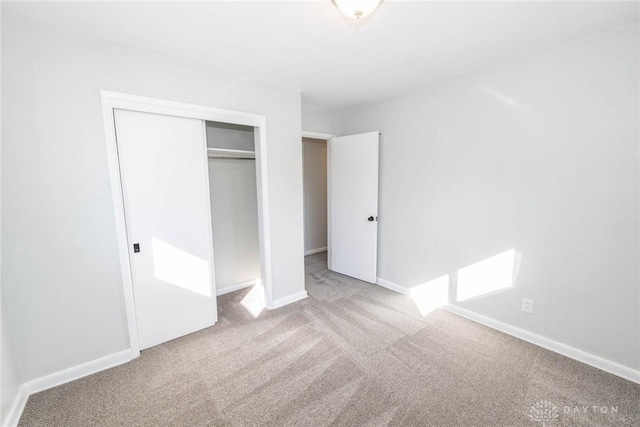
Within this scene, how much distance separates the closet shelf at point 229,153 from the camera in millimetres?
2865

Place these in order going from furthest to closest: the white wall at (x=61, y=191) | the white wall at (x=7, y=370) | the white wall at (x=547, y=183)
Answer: the white wall at (x=547, y=183) → the white wall at (x=61, y=191) → the white wall at (x=7, y=370)

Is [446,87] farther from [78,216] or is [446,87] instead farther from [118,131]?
[78,216]

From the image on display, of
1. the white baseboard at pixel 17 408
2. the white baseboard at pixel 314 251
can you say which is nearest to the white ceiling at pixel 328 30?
the white baseboard at pixel 17 408

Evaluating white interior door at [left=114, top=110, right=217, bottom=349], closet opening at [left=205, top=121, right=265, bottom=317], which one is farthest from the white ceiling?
closet opening at [left=205, top=121, right=265, bottom=317]

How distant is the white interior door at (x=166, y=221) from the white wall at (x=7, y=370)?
0.67 meters

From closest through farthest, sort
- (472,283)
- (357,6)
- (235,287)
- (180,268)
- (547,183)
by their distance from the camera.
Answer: (357,6)
(547,183)
(180,268)
(472,283)
(235,287)

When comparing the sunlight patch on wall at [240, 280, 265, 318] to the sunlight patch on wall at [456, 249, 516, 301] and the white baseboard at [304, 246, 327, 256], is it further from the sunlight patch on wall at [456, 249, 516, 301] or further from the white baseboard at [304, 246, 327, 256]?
the sunlight patch on wall at [456, 249, 516, 301]

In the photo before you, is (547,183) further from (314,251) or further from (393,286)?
(314,251)

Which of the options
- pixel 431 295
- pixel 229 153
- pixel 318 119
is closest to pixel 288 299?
pixel 431 295

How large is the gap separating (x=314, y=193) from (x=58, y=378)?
13.3 ft

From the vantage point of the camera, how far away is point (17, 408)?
1602 millimetres

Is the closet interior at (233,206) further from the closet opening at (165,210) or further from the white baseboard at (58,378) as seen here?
the white baseboard at (58,378)

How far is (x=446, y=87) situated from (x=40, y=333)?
3955 millimetres

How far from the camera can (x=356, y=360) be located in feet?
6.76
